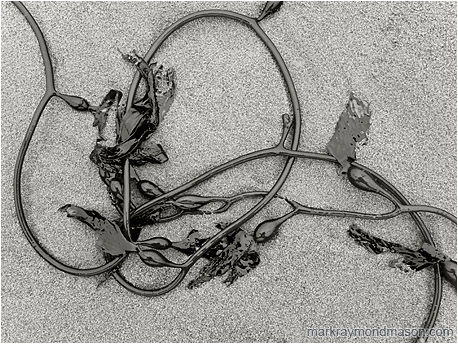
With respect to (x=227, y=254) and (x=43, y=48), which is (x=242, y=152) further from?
(x=43, y=48)

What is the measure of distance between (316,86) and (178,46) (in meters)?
0.33

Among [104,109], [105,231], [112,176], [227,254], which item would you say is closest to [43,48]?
[104,109]

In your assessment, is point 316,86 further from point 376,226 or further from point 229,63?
point 376,226

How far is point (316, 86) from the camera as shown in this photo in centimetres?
94

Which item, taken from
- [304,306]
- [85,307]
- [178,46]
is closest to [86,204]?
[85,307]

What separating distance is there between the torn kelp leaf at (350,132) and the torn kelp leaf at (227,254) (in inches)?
10.4

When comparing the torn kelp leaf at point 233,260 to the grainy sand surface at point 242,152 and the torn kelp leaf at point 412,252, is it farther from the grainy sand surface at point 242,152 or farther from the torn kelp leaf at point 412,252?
the torn kelp leaf at point 412,252

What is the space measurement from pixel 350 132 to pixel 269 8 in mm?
333

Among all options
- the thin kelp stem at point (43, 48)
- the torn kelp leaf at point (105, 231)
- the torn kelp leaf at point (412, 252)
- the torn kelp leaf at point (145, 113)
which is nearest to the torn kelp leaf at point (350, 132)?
the torn kelp leaf at point (412, 252)

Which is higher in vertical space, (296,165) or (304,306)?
(296,165)

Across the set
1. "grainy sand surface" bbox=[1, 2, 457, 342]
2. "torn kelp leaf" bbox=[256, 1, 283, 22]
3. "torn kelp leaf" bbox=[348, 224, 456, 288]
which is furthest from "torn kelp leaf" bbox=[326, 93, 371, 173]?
"torn kelp leaf" bbox=[256, 1, 283, 22]

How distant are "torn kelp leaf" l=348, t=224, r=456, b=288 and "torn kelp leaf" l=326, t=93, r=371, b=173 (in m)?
0.15

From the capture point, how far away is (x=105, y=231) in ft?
2.82

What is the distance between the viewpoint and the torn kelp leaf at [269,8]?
3.04 feet
